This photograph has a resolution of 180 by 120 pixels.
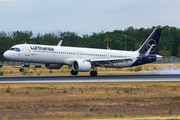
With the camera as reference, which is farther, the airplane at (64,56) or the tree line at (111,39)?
the tree line at (111,39)

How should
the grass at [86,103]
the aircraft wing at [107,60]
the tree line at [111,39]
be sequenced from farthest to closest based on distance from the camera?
the tree line at [111,39], the aircraft wing at [107,60], the grass at [86,103]

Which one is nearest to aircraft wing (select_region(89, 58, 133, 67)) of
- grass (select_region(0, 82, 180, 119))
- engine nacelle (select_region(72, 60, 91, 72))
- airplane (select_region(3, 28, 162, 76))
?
airplane (select_region(3, 28, 162, 76))

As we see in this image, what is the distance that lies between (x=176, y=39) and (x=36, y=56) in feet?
413

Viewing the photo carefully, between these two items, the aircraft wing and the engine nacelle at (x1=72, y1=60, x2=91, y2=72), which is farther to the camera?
the aircraft wing

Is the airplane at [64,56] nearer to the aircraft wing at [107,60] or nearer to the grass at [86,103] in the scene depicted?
the aircraft wing at [107,60]

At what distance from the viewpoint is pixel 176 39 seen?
495ft

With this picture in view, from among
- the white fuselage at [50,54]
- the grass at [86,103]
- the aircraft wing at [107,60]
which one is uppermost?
the white fuselage at [50,54]

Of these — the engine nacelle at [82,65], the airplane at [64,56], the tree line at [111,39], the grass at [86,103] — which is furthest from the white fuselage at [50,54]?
the tree line at [111,39]

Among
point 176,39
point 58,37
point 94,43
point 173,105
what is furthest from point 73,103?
point 176,39

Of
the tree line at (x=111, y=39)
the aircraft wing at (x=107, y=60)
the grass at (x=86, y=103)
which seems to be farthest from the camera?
the tree line at (x=111, y=39)

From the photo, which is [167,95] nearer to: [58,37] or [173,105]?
[173,105]

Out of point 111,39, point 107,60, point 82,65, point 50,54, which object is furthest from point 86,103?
point 111,39

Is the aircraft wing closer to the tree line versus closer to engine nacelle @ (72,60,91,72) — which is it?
engine nacelle @ (72,60,91,72)

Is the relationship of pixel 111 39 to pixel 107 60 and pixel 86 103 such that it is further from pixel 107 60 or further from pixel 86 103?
pixel 86 103
